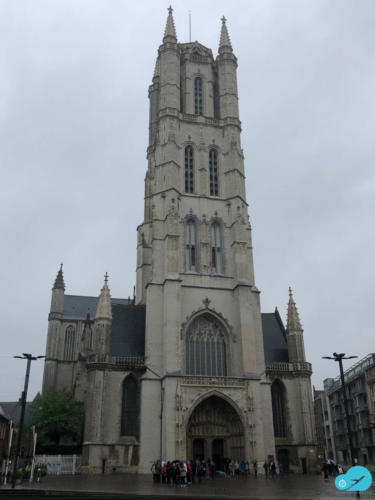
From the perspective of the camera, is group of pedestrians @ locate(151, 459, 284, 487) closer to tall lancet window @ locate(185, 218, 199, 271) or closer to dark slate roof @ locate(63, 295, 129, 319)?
tall lancet window @ locate(185, 218, 199, 271)

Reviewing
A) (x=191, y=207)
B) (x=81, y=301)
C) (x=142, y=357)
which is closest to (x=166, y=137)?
(x=191, y=207)

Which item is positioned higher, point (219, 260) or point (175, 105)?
point (175, 105)

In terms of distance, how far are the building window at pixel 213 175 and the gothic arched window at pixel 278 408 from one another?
17.8 metres

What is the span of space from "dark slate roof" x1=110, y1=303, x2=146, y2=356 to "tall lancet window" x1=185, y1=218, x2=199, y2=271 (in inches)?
221

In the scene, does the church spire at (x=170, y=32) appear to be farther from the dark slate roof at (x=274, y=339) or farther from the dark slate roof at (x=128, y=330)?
the dark slate roof at (x=274, y=339)

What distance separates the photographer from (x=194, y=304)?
38.3 m

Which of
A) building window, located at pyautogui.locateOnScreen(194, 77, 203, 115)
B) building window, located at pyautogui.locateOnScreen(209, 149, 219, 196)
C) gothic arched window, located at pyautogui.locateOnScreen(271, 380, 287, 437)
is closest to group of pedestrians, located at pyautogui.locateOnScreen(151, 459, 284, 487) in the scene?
gothic arched window, located at pyautogui.locateOnScreen(271, 380, 287, 437)

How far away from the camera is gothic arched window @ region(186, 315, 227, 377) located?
36.8m

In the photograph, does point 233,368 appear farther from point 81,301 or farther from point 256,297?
point 81,301

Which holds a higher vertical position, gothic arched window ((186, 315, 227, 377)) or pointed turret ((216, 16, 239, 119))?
pointed turret ((216, 16, 239, 119))

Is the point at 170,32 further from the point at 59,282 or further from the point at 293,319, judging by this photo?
the point at 59,282

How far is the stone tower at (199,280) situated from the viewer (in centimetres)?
3438

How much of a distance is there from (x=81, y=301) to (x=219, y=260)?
32.9m

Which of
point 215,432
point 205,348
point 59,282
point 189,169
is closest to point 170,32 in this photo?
point 189,169
